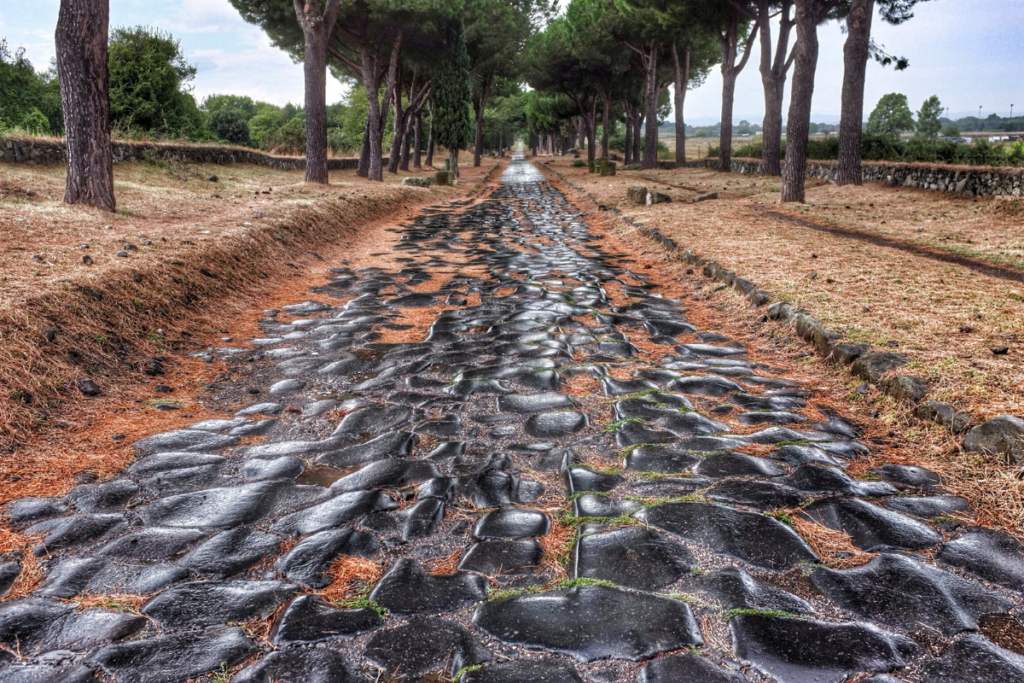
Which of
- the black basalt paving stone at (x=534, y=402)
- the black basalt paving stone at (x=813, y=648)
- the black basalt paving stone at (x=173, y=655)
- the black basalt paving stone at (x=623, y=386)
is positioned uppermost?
the black basalt paving stone at (x=623, y=386)

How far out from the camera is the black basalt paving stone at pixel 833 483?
3072mm

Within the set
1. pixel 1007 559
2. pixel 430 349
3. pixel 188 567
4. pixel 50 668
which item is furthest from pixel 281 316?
pixel 1007 559

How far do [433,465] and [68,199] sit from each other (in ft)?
28.3

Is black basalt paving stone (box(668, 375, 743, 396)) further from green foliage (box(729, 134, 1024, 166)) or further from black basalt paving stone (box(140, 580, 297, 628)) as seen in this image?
green foliage (box(729, 134, 1024, 166))

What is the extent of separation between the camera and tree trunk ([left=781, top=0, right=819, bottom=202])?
14.2 meters

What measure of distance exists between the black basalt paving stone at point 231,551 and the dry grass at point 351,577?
32cm

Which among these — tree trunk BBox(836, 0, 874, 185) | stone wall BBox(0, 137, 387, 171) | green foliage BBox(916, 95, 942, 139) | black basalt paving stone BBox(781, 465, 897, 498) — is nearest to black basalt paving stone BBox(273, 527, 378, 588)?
black basalt paving stone BBox(781, 465, 897, 498)

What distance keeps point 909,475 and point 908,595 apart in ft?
3.47

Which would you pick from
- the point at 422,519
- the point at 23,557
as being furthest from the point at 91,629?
the point at 422,519

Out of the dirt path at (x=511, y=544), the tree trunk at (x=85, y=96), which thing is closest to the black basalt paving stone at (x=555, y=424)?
the dirt path at (x=511, y=544)

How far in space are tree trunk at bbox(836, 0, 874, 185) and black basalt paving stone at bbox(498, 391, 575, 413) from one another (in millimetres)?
15977

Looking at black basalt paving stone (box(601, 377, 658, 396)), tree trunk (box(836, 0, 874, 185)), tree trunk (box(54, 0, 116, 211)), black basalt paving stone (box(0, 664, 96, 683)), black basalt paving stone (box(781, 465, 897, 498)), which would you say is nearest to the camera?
black basalt paving stone (box(0, 664, 96, 683))

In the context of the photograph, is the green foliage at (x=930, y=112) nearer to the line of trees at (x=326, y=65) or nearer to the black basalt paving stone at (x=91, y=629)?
the line of trees at (x=326, y=65)

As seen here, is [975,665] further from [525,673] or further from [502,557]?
[502,557]
